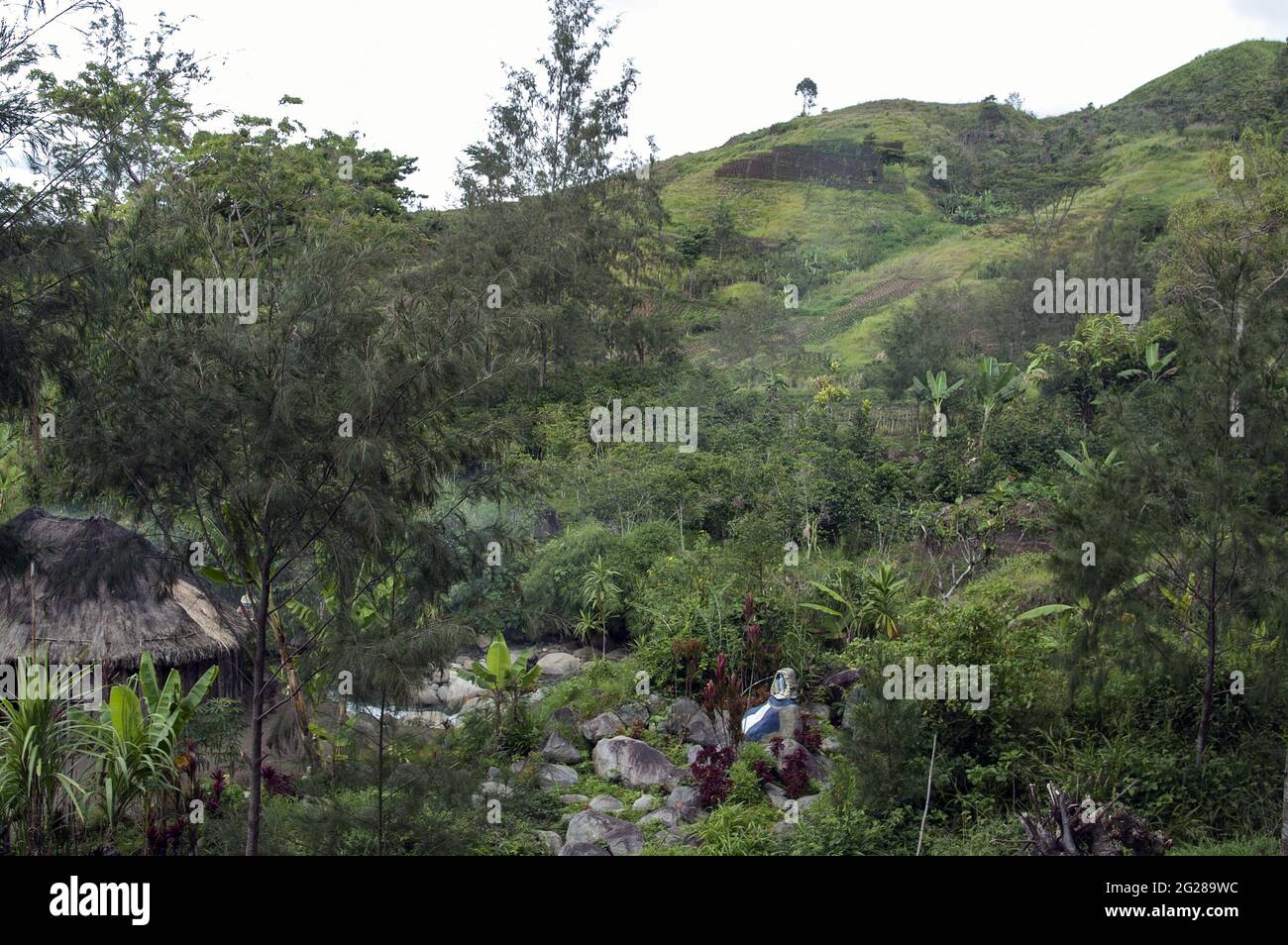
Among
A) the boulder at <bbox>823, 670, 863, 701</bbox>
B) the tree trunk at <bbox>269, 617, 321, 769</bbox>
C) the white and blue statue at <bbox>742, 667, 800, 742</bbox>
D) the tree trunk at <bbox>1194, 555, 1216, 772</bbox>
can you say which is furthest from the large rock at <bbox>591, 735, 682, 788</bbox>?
the tree trunk at <bbox>1194, 555, 1216, 772</bbox>

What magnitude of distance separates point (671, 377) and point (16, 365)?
698 inches

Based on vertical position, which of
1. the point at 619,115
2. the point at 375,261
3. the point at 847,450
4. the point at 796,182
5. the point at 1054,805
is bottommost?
the point at 1054,805

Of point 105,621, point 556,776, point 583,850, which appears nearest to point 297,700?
point 105,621

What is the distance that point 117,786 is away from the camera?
7.70m

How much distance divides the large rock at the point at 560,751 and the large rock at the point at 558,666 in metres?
1.98

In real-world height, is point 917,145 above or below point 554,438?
above

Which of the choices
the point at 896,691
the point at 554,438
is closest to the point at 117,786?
the point at 896,691

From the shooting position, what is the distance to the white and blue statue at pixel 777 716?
9977 millimetres

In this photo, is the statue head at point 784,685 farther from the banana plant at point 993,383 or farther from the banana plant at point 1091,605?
the banana plant at point 993,383

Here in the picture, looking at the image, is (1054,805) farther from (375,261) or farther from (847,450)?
(847,450)

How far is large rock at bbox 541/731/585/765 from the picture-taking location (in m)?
10.1

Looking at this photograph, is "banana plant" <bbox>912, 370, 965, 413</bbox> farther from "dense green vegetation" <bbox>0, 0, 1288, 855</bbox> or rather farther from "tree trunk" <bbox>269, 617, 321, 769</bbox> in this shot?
"tree trunk" <bbox>269, 617, 321, 769</bbox>

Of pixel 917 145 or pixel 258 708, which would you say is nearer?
pixel 258 708
